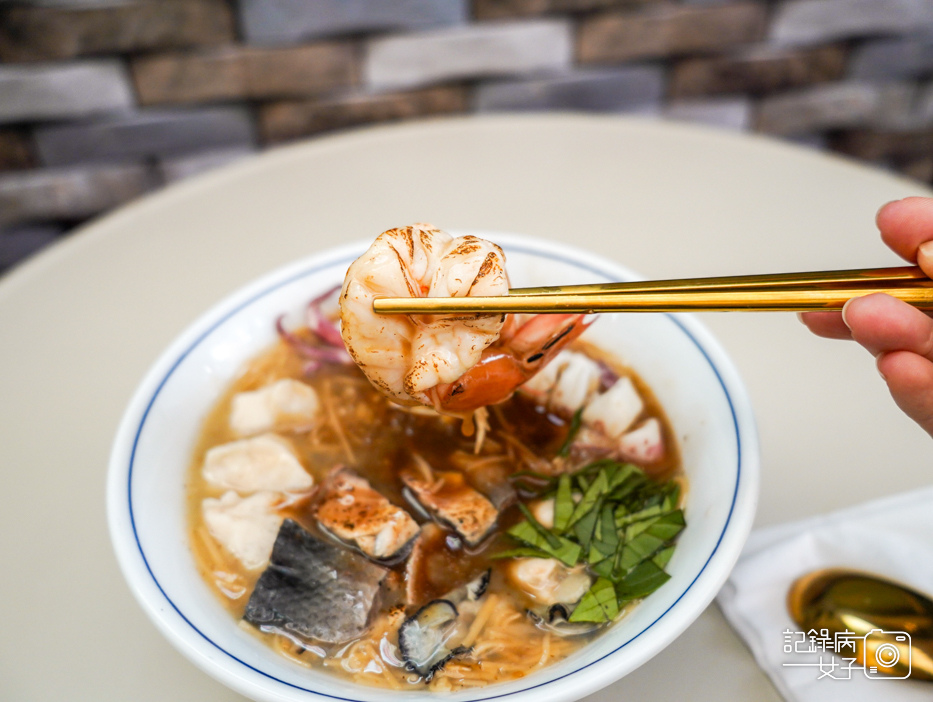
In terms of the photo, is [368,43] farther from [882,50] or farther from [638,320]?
[882,50]

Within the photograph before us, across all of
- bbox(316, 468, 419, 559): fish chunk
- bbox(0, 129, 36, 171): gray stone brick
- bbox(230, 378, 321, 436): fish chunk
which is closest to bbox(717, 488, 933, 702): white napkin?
bbox(316, 468, 419, 559): fish chunk

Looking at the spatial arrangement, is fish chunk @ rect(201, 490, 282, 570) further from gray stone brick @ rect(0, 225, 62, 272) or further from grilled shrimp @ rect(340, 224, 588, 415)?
gray stone brick @ rect(0, 225, 62, 272)

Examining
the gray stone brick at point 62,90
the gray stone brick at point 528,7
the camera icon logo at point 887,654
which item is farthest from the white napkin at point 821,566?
the gray stone brick at point 62,90

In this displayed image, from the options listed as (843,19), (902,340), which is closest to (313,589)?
(902,340)

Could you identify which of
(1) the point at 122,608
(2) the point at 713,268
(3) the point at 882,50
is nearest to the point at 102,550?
(1) the point at 122,608

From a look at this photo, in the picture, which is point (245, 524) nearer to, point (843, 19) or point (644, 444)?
point (644, 444)

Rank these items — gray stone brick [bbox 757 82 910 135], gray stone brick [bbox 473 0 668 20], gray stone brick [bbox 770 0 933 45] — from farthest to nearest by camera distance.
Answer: gray stone brick [bbox 757 82 910 135] < gray stone brick [bbox 770 0 933 45] < gray stone brick [bbox 473 0 668 20]

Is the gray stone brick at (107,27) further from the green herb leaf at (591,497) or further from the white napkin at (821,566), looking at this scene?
the white napkin at (821,566)
